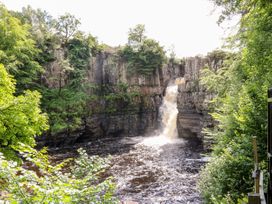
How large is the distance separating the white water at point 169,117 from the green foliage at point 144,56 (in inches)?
159

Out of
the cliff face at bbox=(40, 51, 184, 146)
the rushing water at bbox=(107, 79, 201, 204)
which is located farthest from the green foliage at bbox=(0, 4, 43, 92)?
the rushing water at bbox=(107, 79, 201, 204)

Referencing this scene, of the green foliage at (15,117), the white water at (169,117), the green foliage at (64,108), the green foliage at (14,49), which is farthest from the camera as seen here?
the white water at (169,117)

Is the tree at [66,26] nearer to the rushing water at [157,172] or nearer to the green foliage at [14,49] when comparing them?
the green foliage at [14,49]

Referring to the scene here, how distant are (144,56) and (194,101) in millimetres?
11379

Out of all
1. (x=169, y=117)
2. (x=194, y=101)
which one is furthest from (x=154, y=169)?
(x=169, y=117)

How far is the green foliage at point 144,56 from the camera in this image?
30594mm

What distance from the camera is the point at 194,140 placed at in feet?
78.5

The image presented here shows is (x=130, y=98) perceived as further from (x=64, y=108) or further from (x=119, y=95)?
(x=64, y=108)

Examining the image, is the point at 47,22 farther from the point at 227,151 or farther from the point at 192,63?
the point at 227,151

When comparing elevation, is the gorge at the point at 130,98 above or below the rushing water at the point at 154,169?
above

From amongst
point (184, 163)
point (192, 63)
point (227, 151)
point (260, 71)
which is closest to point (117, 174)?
point (184, 163)

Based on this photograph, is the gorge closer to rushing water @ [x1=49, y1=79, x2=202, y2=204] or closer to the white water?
the white water

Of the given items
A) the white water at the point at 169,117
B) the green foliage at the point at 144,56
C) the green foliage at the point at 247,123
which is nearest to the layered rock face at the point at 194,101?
the white water at the point at 169,117

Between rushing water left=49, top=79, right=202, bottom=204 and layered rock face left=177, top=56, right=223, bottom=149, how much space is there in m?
1.54
